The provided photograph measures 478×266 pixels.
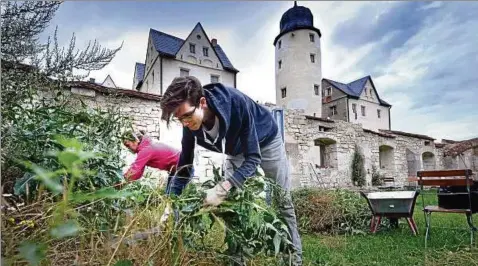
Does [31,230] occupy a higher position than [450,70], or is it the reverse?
[450,70]

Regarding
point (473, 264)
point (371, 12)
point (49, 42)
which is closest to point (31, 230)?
point (371, 12)

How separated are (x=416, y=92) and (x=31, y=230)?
2.78m

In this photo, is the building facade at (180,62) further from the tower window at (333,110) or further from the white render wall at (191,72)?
the tower window at (333,110)

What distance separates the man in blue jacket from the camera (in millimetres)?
1277

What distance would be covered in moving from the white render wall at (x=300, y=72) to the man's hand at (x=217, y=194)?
15.8 meters

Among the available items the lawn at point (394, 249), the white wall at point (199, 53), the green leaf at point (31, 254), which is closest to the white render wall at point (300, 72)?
the white wall at point (199, 53)

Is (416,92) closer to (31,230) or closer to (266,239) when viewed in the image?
(266,239)

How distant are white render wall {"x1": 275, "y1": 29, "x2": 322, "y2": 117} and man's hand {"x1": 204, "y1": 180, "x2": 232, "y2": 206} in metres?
15.8

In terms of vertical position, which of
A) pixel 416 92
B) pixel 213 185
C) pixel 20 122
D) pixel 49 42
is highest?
pixel 49 42

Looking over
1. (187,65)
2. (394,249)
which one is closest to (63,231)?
(394,249)

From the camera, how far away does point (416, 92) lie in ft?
8.71

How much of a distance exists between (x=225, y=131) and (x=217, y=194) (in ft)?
1.36

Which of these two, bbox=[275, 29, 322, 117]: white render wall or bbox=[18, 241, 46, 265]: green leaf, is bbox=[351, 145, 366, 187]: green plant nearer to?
bbox=[275, 29, 322, 117]: white render wall

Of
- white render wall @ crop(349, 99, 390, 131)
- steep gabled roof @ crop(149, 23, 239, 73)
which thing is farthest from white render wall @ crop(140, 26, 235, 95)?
white render wall @ crop(349, 99, 390, 131)
